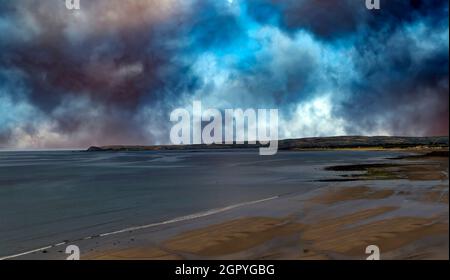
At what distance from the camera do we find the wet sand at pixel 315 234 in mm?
10273

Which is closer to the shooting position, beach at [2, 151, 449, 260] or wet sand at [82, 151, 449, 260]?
wet sand at [82, 151, 449, 260]

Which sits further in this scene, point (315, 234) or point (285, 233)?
point (285, 233)

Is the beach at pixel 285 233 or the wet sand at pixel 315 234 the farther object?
the beach at pixel 285 233

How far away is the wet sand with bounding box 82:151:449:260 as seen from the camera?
1027 centimetres

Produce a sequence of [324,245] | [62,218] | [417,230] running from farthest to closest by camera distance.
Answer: [62,218], [417,230], [324,245]

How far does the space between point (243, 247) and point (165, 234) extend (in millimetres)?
3943

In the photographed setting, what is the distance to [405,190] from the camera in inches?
874

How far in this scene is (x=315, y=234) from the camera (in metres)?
12.5
